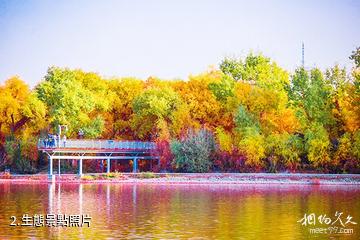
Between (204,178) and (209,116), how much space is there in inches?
444

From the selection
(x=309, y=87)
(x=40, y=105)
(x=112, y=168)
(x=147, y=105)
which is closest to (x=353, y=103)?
(x=309, y=87)

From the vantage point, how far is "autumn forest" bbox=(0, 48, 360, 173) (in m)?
62.4

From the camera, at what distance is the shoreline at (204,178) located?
57531 mm

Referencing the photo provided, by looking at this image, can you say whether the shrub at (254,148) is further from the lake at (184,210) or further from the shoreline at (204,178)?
the lake at (184,210)

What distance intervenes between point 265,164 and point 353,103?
28.9ft

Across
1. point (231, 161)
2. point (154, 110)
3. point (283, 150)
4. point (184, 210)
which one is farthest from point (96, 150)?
point (184, 210)

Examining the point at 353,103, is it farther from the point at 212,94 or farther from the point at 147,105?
the point at 147,105

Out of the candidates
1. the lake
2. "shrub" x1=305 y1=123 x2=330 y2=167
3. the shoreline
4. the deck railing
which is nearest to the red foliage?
the shoreline

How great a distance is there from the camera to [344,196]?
144ft

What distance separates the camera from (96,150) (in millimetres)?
66375

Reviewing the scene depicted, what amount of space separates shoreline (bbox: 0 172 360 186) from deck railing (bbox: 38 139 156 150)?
10.7 ft

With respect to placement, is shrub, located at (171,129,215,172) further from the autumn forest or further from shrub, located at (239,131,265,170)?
shrub, located at (239,131,265,170)

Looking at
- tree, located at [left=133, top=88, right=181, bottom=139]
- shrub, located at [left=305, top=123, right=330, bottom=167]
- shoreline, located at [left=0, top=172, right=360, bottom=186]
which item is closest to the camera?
shoreline, located at [left=0, top=172, right=360, bottom=186]

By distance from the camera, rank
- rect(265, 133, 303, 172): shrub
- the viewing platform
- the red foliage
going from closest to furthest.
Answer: rect(265, 133, 303, 172): shrub → the red foliage → the viewing platform
